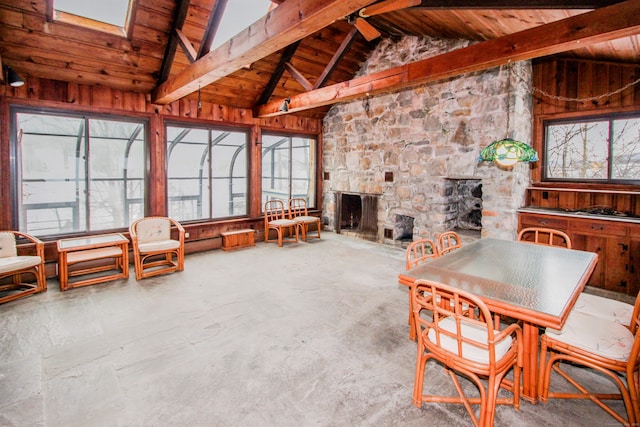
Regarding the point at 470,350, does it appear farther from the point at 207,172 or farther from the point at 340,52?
the point at 207,172

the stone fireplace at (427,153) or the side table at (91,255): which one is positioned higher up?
the stone fireplace at (427,153)

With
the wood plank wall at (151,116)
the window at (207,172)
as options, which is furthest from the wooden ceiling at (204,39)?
the window at (207,172)

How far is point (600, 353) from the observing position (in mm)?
1882

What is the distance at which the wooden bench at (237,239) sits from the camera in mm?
5965

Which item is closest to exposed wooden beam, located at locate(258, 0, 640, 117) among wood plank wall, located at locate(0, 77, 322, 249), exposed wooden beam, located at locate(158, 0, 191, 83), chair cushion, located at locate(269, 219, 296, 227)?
exposed wooden beam, located at locate(158, 0, 191, 83)

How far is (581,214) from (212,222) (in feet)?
18.1

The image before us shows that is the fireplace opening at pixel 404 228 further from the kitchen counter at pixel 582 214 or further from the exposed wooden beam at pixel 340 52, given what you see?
the exposed wooden beam at pixel 340 52

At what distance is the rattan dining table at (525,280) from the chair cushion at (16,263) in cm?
410

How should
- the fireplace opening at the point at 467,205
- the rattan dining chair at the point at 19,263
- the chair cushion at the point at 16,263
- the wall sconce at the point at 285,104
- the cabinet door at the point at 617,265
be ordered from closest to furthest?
the chair cushion at the point at 16,263, the rattan dining chair at the point at 19,263, the cabinet door at the point at 617,265, the wall sconce at the point at 285,104, the fireplace opening at the point at 467,205

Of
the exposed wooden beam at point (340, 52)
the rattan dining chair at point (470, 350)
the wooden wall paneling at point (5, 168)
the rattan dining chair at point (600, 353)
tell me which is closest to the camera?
the rattan dining chair at point (470, 350)

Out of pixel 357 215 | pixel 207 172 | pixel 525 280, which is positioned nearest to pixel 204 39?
pixel 207 172

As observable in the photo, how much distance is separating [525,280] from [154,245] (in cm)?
435

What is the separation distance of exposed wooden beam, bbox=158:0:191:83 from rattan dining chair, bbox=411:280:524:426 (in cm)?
427

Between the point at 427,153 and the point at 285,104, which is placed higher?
the point at 285,104
